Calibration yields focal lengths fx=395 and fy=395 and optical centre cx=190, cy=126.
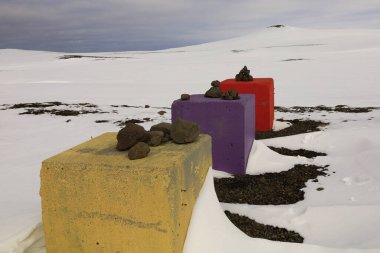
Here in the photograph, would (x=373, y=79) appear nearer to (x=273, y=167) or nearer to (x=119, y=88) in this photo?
(x=119, y=88)

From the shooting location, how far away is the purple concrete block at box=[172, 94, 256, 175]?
574 cm

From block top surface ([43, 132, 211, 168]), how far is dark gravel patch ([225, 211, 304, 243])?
3.76 ft

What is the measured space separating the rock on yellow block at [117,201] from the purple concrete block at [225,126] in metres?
2.64

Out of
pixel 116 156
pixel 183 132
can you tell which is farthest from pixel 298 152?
pixel 116 156

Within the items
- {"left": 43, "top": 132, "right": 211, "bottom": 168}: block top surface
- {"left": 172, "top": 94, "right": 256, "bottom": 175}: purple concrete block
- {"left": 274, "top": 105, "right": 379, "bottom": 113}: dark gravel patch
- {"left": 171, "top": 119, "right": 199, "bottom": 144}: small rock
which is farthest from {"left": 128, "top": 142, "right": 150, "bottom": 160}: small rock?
{"left": 274, "top": 105, "right": 379, "bottom": 113}: dark gravel patch

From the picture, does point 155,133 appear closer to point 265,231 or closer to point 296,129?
point 265,231

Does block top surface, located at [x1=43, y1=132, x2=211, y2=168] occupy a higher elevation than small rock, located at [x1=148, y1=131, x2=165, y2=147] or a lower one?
lower

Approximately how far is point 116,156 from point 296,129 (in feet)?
21.9

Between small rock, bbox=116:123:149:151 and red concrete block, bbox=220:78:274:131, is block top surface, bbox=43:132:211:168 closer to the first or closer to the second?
small rock, bbox=116:123:149:151

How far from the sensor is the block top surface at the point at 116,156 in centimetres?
287

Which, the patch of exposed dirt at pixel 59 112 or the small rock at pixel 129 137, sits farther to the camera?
the patch of exposed dirt at pixel 59 112

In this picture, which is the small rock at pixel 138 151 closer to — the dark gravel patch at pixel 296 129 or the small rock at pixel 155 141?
the small rock at pixel 155 141

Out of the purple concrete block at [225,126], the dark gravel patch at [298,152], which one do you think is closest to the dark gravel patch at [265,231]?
the purple concrete block at [225,126]

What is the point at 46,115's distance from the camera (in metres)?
11.3
